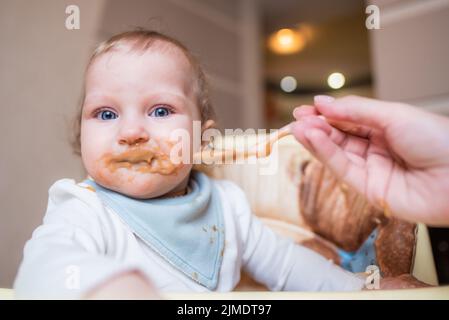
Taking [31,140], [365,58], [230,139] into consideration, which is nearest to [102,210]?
[31,140]

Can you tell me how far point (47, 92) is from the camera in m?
0.39

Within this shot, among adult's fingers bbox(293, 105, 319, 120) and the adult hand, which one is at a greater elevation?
adult's fingers bbox(293, 105, 319, 120)

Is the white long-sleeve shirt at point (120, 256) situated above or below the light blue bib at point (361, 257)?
above

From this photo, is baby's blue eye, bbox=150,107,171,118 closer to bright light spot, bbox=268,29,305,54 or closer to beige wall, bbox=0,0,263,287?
beige wall, bbox=0,0,263,287

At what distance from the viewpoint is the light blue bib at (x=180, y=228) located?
387 millimetres

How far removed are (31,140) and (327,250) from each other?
45 centimetres

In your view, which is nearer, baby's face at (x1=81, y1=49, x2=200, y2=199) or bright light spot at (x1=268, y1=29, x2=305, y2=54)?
baby's face at (x1=81, y1=49, x2=200, y2=199)

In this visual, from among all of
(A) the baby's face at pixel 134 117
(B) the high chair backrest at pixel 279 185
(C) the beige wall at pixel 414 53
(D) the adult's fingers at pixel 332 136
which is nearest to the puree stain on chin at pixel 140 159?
(A) the baby's face at pixel 134 117

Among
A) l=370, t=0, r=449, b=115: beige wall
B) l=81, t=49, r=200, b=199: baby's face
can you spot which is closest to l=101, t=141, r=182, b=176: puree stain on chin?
l=81, t=49, r=200, b=199: baby's face

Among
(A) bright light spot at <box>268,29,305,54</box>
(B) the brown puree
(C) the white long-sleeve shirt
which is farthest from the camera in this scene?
(A) bright light spot at <box>268,29,305,54</box>

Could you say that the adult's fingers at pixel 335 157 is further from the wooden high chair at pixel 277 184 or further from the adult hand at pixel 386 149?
the wooden high chair at pixel 277 184

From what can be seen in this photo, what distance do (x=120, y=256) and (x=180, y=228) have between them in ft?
0.25

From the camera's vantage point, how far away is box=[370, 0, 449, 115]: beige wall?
56 cm
